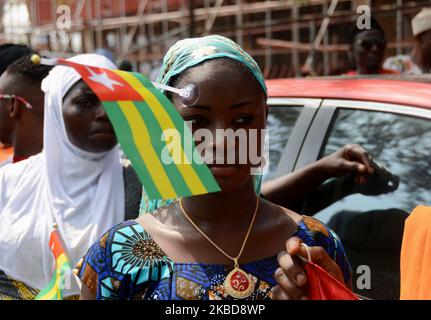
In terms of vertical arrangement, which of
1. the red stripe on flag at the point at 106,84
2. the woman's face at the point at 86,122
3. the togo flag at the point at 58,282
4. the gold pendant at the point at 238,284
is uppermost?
the red stripe on flag at the point at 106,84

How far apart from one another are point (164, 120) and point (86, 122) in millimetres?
1543

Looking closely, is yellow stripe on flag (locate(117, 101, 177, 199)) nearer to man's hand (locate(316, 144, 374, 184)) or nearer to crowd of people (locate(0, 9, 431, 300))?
crowd of people (locate(0, 9, 431, 300))

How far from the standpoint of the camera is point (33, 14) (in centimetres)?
1473

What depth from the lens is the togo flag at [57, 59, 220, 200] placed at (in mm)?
1444

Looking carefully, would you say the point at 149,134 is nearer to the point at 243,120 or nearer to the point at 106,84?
the point at 106,84

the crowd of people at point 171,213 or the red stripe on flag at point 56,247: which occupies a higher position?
the crowd of people at point 171,213

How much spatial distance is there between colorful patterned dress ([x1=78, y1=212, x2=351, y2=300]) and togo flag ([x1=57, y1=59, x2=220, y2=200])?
0.42 meters

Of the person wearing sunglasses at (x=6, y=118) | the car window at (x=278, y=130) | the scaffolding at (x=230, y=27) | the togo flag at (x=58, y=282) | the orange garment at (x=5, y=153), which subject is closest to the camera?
the togo flag at (x=58, y=282)

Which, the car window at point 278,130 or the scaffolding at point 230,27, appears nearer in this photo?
the car window at point 278,130

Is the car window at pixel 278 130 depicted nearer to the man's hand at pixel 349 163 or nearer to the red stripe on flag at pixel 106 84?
the man's hand at pixel 349 163

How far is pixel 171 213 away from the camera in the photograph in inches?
79.9

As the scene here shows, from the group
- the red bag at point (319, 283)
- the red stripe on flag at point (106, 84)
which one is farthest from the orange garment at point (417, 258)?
the red stripe on flag at point (106, 84)

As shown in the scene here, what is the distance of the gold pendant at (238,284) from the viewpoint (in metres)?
1.83

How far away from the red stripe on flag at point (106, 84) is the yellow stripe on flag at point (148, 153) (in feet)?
0.09
